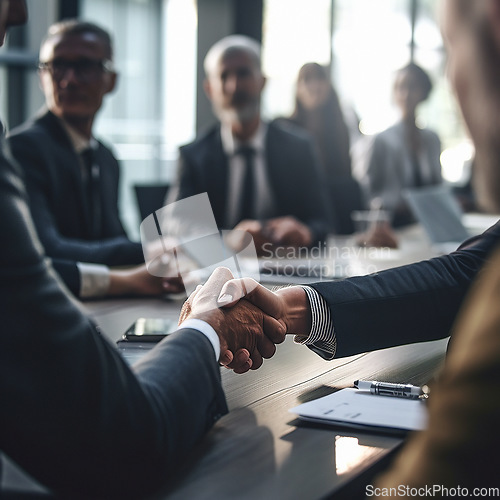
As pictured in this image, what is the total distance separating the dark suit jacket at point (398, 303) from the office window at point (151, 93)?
5185 mm

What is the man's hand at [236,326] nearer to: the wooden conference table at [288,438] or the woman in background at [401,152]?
the wooden conference table at [288,438]

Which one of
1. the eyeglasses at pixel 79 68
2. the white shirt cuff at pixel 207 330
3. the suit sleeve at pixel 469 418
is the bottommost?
the white shirt cuff at pixel 207 330

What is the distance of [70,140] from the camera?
2.96 metres

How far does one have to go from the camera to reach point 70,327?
871mm

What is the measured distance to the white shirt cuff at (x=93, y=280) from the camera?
2.20m

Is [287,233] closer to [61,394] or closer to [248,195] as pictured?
[248,195]

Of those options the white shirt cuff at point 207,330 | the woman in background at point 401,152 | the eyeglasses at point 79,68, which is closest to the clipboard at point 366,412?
the white shirt cuff at point 207,330

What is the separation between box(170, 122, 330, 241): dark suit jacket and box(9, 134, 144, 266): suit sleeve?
0.92m

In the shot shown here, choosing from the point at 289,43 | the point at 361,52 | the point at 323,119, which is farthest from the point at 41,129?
the point at 361,52

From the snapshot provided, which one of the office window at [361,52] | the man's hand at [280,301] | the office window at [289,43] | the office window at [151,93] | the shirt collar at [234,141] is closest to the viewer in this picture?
the man's hand at [280,301]

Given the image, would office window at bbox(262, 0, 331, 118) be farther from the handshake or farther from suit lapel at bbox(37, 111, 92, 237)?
the handshake

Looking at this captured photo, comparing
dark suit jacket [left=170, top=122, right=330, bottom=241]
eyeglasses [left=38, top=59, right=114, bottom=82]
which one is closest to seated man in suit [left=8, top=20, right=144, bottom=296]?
eyeglasses [left=38, top=59, right=114, bottom=82]

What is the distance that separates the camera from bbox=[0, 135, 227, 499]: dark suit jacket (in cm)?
83

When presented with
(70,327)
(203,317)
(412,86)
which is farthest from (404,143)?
(70,327)
